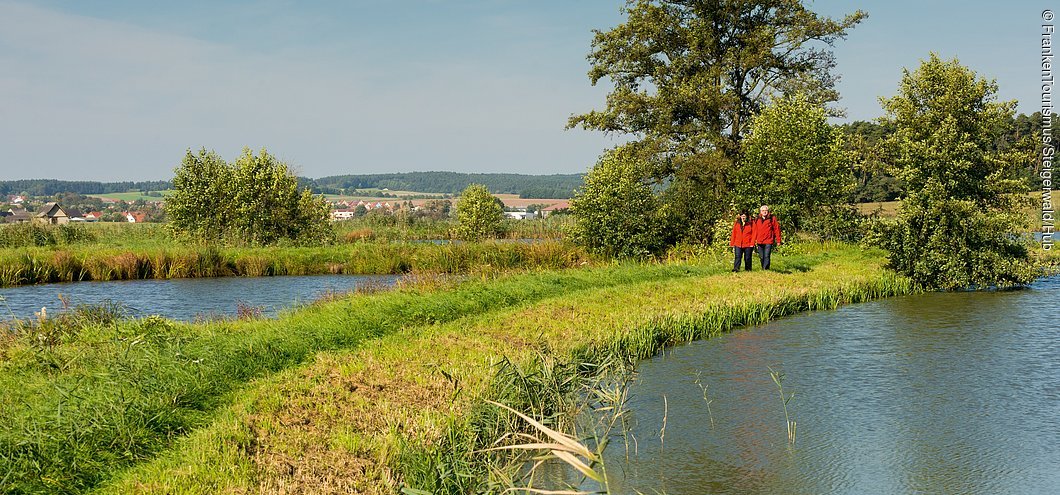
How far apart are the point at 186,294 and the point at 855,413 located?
70.3 ft

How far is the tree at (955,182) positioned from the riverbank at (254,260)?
12135mm

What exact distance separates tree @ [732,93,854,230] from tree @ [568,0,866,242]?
200 cm

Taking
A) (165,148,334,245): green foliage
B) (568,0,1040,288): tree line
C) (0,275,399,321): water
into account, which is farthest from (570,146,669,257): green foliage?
(165,148,334,245): green foliage

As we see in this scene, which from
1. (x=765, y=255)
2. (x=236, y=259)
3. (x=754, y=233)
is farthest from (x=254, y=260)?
(x=765, y=255)

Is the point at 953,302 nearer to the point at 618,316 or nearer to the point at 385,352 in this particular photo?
the point at 618,316

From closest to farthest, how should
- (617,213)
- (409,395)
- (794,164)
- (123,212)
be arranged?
1. (409,395)
2. (794,164)
3. (617,213)
4. (123,212)

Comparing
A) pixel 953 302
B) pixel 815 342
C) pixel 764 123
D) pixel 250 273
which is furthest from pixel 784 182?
pixel 250 273

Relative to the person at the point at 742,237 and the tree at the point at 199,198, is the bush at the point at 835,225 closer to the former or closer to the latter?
the person at the point at 742,237

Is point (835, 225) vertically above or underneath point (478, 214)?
above

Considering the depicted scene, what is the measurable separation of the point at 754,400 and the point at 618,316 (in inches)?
185

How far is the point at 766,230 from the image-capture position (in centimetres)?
2219

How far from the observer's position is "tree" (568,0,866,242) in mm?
35250

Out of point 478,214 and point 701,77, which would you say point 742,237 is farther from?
point 478,214

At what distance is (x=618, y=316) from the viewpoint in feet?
50.7
